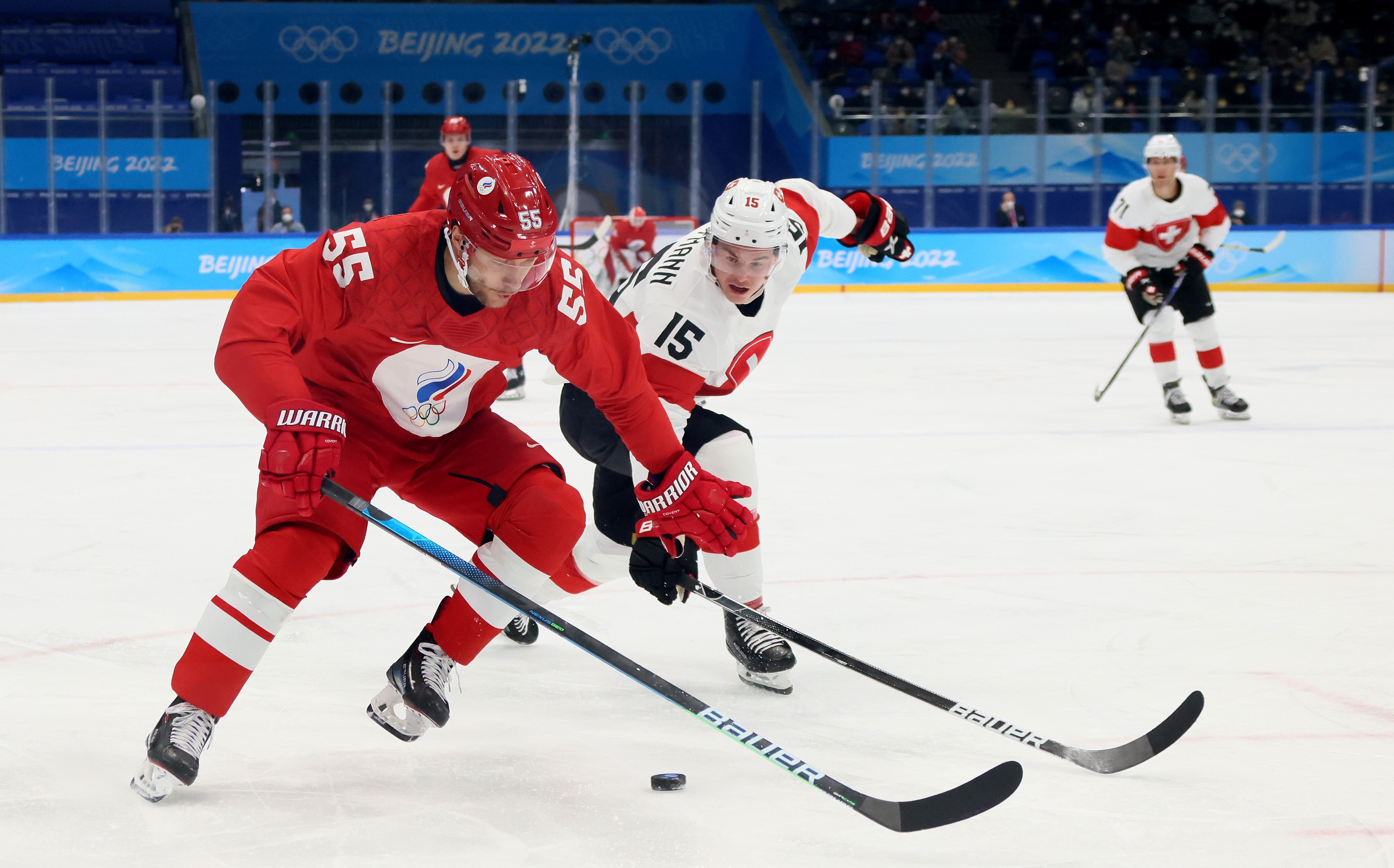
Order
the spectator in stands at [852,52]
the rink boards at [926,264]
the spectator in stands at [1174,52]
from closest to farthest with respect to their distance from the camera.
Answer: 1. the rink boards at [926,264]
2. the spectator in stands at [1174,52]
3. the spectator in stands at [852,52]

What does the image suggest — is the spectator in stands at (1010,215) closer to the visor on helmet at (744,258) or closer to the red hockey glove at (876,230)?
the red hockey glove at (876,230)

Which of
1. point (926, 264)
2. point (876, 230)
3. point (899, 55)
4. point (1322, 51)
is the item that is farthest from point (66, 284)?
point (1322, 51)

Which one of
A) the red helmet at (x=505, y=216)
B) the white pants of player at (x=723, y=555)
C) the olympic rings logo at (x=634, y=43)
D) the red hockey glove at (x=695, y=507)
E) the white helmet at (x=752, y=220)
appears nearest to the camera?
the red helmet at (x=505, y=216)

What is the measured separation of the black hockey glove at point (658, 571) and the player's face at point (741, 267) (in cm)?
58

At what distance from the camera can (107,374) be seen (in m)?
7.30

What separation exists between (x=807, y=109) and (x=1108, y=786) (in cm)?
1532

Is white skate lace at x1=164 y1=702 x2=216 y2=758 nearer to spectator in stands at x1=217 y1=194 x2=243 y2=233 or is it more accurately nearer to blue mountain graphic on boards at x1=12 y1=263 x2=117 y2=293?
blue mountain graphic on boards at x1=12 y1=263 x2=117 y2=293

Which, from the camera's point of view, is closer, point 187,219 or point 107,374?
point 107,374

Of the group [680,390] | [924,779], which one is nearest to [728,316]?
[680,390]

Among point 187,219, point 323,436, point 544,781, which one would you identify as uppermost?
point 187,219

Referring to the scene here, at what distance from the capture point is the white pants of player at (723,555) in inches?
104

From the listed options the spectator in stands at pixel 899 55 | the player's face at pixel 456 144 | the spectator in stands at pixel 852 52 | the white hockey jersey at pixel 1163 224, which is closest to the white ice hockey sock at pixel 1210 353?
the white hockey jersey at pixel 1163 224

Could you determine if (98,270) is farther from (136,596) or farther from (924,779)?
(924,779)

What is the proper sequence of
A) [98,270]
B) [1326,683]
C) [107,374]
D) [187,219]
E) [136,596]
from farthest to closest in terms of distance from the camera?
[187,219], [98,270], [107,374], [136,596], [1326,683]
